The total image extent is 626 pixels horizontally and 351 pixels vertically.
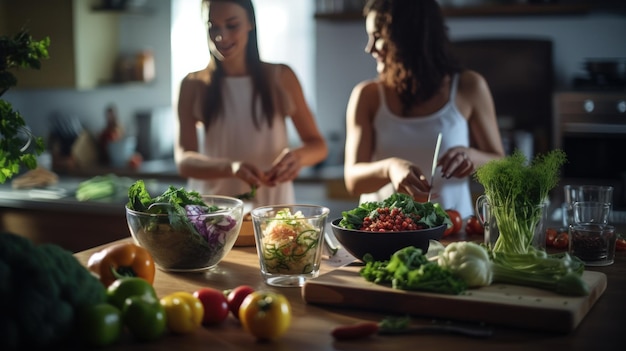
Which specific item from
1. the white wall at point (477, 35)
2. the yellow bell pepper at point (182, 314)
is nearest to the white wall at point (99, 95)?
the white wall at point (477, 35)

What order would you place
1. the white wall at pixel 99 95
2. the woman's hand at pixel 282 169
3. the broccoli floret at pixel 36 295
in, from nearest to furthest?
1. the broccoli floret at pixel 36 295
2. the woman's hand at pixel 282 169
3. the white wall at pixel 99 95

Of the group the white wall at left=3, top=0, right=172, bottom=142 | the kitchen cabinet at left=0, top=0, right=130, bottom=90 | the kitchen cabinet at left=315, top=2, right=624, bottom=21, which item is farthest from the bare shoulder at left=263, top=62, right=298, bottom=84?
the white wall at left=3, top=0, right=172, bottom=142

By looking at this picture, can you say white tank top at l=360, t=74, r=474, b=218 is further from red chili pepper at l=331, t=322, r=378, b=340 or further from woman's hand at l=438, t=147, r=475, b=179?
red chili pepper at l=331, t=322, r=378, b=340

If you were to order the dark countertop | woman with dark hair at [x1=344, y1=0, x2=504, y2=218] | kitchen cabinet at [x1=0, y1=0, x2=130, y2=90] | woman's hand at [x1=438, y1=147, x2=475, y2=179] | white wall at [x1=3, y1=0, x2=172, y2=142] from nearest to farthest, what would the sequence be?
woman's hand at [x1=438, y1=147, x2=475, y2=179]
woman with dark hair at [x1=344, y1=0, x2=504, y2=218]
the dark countertop
kitchen cabinet at [x1=0, y1=0, x2=130, y2=90]
white wall at [x1=3, y1=0, x2=172, y2=142]

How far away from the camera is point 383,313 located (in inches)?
63.8

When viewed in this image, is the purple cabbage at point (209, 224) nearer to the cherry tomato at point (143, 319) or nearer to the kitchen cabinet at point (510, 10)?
the cherry tomato at point (143, 319)

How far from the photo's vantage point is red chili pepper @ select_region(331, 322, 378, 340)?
145 centimetres

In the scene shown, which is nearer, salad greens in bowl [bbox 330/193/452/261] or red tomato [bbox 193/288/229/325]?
red tomato [bbox 193/288/229/325]

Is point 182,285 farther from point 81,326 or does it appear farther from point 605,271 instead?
point 605,271

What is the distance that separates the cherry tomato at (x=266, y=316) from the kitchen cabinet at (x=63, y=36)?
3.70m

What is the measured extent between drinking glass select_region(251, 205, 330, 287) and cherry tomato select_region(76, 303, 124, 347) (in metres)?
0.46

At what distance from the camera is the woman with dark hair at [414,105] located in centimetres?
262

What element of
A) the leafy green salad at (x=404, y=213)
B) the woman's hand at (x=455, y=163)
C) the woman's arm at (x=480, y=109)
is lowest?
the leafy green salad at (x=404, y=213)

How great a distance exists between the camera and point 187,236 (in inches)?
74.5
